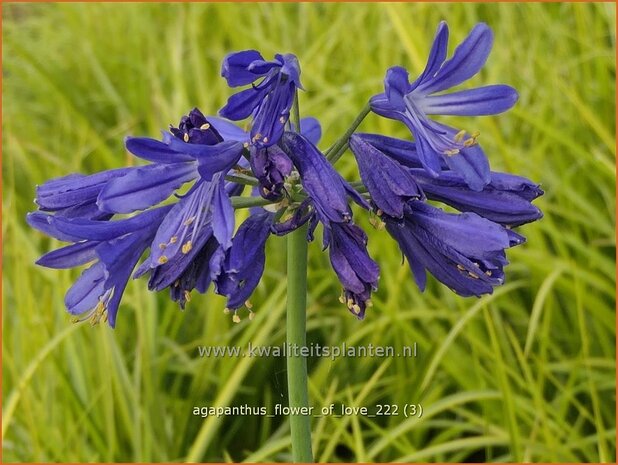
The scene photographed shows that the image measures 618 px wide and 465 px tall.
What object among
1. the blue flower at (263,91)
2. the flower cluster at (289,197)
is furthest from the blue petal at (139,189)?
the blue flower at (263,91)

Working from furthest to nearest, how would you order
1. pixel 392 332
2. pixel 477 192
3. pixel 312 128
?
1. pixel 392 332
2. pixel 312 128
3. pixel 477 192

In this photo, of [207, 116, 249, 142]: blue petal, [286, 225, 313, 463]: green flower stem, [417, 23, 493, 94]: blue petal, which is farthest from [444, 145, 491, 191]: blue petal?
[207, 116, 249, 142]: blue petal

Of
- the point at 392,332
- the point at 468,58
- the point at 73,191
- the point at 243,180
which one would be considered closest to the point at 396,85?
the point at 468,58

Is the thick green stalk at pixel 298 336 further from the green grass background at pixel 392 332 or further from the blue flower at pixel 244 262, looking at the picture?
the green grass background at pixel 392 332

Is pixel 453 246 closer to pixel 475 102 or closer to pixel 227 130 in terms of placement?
pixel 475 102

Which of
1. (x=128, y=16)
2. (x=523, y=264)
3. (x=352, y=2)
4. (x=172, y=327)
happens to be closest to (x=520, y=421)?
(x=523, y=264)
